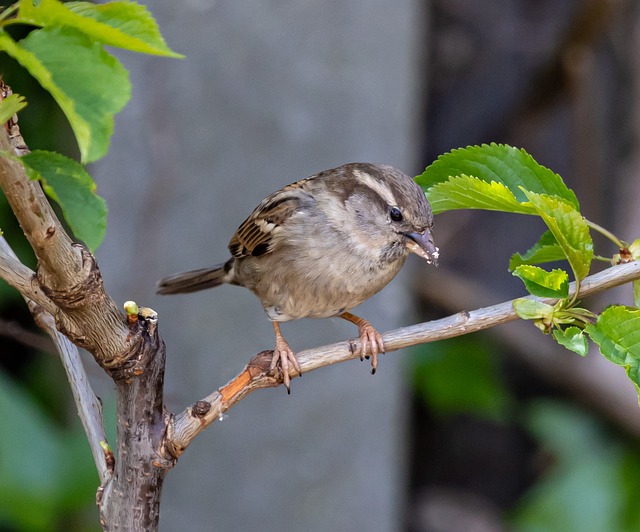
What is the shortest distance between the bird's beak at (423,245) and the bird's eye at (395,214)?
0.19 feet

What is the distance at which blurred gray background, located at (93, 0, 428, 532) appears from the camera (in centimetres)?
426

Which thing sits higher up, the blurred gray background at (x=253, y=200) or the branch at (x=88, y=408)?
the blurred gray background at (x=253, y=200)

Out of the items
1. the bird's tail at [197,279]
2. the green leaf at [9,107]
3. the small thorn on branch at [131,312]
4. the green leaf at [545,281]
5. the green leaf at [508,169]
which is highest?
the bird's tail at [197,279]

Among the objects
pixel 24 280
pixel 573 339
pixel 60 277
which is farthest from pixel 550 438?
pixel 60 277

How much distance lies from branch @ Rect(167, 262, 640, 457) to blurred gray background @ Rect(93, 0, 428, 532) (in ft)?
7.46

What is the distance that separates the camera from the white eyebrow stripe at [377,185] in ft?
9.53

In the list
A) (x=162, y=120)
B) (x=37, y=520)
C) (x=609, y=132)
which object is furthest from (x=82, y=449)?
(x=609, y=132)

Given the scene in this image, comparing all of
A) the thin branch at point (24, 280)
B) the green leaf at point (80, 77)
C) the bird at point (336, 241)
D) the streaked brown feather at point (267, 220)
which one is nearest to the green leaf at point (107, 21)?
the green leaf at point (80, 77)

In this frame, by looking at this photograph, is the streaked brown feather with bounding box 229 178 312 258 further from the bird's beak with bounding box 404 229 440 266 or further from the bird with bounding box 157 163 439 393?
the bird's beak with bounding box 404 229 440 266

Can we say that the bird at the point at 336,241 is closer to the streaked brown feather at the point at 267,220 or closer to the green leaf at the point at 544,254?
the streaked brown feather at the point at 267,220

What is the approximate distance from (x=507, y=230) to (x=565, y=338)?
4667mm

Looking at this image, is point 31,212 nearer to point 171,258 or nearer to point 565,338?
point 565,338

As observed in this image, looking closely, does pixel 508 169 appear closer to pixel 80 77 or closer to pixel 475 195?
pixel 475 195

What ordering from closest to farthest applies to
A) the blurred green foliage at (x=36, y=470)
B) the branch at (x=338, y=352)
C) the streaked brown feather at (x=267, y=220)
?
the branch at (x=338, y=352) → the streaked brown feather at (x=267, y=220) → the blurred green foliage at (x=36, y=470)
